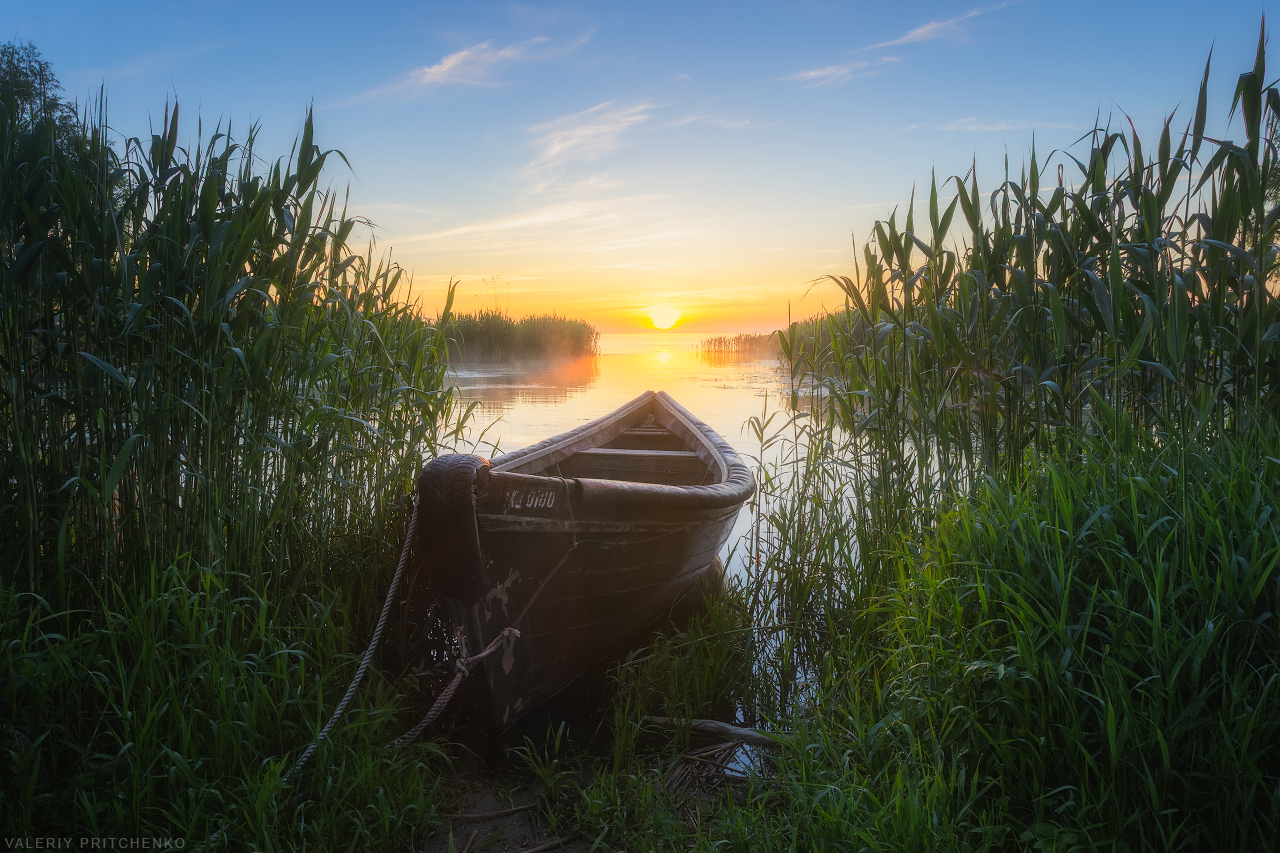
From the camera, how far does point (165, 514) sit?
7.64 ft

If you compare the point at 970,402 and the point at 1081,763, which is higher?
the point at 970,402

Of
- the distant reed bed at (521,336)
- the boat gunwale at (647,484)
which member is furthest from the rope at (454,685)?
the distant reed bed at (521,336)

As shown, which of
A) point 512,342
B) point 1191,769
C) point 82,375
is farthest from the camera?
point 512,342

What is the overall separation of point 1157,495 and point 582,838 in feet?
6.77

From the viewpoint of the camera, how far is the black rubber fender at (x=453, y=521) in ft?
8.00

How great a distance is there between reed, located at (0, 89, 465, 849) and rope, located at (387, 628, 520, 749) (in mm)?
74

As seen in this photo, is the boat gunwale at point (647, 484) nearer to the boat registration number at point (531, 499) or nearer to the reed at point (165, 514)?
the boat registration number at point (531, 499)

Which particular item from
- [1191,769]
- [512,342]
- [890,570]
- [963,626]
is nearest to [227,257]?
[963,626]

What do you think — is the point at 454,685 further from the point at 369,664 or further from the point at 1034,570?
the point at 1034,570

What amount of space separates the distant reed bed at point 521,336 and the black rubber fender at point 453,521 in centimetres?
1202

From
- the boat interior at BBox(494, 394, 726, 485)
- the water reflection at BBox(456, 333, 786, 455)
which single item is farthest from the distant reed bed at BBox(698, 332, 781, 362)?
the boat interior at BBox(494, 394, 726, 485)

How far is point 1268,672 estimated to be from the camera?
1.69 metres

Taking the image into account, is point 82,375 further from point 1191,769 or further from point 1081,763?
point 1191,769

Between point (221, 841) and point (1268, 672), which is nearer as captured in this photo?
point (1268, 672)
